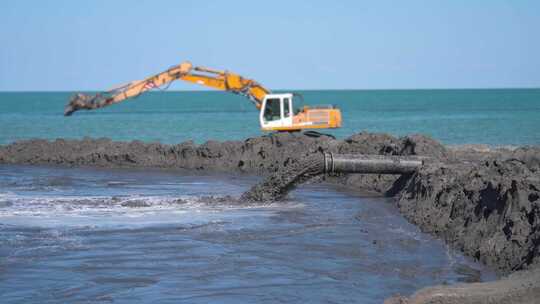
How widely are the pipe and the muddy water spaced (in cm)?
69

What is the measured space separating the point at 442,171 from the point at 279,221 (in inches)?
128

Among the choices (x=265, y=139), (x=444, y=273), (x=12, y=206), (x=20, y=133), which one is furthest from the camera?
(x=20, y=133)

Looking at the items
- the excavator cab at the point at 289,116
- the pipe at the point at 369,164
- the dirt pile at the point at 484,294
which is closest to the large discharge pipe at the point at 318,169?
the pipe at the point at 369,164

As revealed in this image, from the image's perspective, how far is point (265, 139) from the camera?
24766mm

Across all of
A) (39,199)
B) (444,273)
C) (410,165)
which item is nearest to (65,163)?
(39,199)

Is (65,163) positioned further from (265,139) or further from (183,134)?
(183,134)

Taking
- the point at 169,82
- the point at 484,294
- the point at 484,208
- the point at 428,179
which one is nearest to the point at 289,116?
the point at 169,82

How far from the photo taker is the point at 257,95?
88.3 feet

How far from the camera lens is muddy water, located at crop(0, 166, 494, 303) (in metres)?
9.65

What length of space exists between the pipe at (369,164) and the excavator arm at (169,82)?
9806 millimetres

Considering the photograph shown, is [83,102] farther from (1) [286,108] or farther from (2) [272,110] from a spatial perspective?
(1) [286,108]

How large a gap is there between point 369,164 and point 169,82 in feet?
33.6

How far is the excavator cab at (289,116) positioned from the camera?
26.1m

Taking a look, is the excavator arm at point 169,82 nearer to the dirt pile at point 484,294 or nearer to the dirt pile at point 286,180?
the dirt pile at point 286,180
